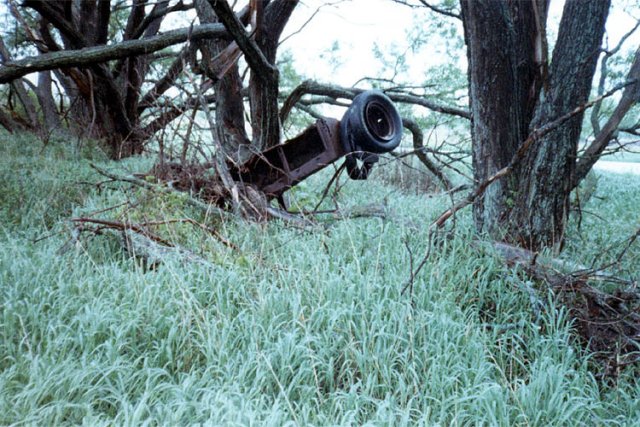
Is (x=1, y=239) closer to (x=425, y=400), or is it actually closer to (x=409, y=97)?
(x=425, y=400)

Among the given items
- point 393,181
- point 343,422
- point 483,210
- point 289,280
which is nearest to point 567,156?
point 483,210

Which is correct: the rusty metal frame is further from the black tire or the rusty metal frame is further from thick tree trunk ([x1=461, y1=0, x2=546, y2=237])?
thick tree trunk ([x1=461, y1=0, x2=546, y2=237])

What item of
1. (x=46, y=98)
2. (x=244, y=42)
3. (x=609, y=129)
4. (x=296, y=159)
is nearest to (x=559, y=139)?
(x=609, y=129)

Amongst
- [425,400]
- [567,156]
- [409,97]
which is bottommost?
[425,400]

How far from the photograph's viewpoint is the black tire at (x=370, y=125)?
15.1 feet

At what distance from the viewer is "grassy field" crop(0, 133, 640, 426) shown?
196cm

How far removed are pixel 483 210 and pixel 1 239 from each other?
13.2 feet

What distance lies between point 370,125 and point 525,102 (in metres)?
1.44

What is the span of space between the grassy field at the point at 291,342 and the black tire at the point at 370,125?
1148 millimetres

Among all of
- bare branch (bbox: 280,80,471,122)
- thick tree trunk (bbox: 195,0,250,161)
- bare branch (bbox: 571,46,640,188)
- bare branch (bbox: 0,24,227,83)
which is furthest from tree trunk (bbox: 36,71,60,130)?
bare branch (bbox: 571,46,640,188)

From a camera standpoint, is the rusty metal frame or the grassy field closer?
the grassy field

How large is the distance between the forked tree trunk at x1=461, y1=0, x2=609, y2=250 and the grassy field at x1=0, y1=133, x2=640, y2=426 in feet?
2.02

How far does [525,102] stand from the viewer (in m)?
3.88

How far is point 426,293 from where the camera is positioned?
2850 mm
